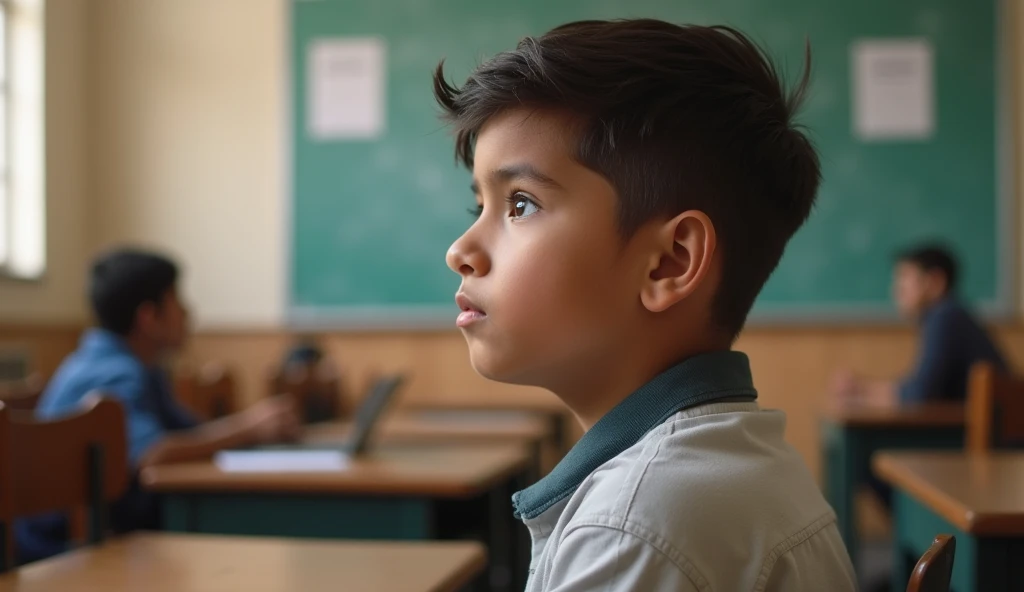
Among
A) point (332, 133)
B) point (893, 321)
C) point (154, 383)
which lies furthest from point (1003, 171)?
point (154, 383)

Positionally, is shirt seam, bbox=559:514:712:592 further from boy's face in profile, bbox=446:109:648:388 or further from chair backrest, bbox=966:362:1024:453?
chair backrest, bbox=966:362:1024:453

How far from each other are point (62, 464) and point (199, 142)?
14.4ft

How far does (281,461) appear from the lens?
2.20 meters

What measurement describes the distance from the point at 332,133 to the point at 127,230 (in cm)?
125

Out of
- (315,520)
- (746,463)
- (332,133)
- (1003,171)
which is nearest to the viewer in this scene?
(746,463)

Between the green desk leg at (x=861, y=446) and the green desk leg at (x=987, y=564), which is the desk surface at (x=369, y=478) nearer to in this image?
the green desk leg at (x=987, y=564)

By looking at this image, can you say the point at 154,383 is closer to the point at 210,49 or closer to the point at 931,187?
the point at 210,49

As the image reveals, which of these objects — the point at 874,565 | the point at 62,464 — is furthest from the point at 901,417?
the point at 62,464

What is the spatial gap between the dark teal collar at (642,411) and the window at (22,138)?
4.81m

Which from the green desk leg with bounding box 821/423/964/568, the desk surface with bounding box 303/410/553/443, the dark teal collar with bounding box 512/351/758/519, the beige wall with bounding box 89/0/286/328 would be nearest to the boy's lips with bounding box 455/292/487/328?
the dark teal collar with bounding box 512/351/758/519

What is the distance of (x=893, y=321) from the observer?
5.15 metres

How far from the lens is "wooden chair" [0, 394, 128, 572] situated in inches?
56.8

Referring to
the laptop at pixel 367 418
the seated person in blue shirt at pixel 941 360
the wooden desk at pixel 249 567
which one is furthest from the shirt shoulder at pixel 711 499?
the seated person in blue shirt at pixel 941 360

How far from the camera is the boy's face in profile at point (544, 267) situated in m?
0.79
